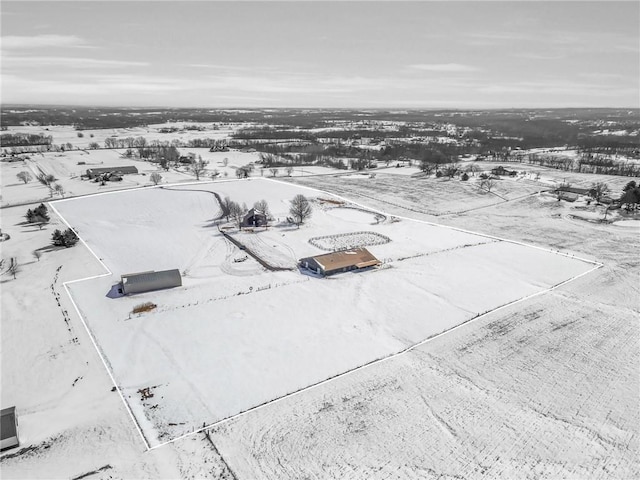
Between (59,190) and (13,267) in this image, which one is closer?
(13,267)

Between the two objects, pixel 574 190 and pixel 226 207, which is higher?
pixel 574 190

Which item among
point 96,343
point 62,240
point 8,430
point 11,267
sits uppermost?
point 62,240

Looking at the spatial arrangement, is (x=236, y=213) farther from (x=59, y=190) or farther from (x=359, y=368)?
(x=59, y=190)

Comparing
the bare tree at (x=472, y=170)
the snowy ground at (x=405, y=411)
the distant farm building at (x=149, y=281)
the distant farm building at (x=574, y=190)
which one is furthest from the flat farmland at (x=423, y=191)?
the distant farm building at (x=149, y=281)

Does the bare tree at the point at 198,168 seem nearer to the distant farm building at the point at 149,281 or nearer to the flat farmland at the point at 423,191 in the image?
→ the flat farmland at the point at 423,191

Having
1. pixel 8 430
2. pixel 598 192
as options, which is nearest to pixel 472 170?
pixel 598 192

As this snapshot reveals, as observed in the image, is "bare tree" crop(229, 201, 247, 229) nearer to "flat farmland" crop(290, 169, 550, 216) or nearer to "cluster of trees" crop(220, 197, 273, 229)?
"cluster of trees" crop(220, 197, 273, 229)
